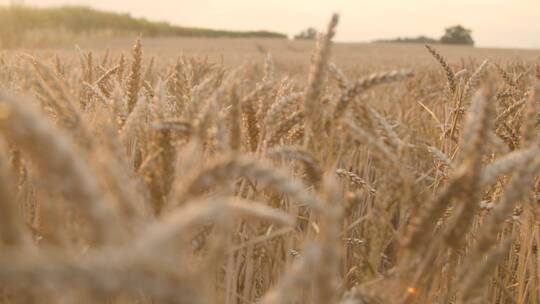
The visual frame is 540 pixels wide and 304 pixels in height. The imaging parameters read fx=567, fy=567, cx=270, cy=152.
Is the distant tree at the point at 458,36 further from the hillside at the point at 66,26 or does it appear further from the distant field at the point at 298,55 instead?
the distant field at the point at 298,55

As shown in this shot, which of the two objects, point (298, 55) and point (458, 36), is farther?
point (458, 36)

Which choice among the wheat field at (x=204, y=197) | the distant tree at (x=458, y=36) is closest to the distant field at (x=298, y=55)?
the wheat field at (x=204, y=197)

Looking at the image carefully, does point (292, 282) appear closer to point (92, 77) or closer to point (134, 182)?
point (134, 182)

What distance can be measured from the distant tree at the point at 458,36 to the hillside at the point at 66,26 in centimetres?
1786

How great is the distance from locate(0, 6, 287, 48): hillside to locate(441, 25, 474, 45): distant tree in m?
17.9

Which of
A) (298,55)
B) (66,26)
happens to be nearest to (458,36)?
(66,26)

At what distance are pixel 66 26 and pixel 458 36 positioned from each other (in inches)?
1202

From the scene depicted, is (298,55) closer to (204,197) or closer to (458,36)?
(204,197)

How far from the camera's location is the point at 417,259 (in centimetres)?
62

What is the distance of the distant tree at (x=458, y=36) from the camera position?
45.4 m

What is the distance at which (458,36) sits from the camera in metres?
45.2

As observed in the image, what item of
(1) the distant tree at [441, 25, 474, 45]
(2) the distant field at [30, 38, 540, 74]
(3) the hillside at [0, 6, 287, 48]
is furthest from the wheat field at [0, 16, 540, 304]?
(1) the distant tree at [441, 25, 474, 45]

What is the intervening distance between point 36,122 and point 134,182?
296 millimetres

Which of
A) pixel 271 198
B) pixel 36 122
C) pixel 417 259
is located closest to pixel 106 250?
pixel 36 122
